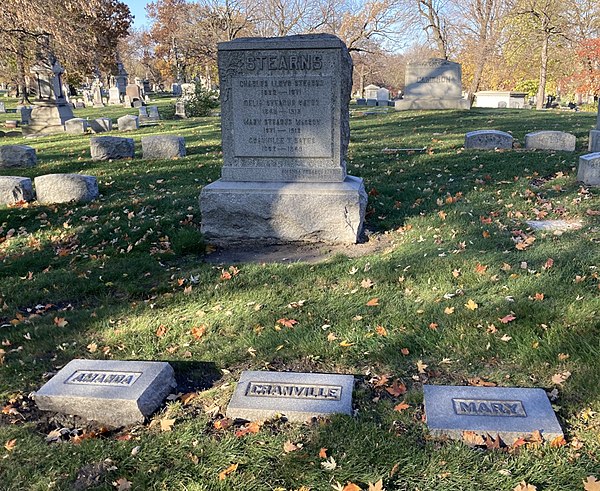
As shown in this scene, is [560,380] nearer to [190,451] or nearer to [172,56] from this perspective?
[190,451]

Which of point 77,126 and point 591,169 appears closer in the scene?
point 591,169

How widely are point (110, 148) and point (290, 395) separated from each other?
10.2m

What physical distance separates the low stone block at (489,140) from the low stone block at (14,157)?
32.3ft

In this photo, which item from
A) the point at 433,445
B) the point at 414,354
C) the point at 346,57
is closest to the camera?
the point at 433,445

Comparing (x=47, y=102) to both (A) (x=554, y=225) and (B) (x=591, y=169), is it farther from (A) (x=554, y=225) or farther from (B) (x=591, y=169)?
(A) (x=554, y=225)

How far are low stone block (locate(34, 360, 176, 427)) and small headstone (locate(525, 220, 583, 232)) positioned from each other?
446 centimetres

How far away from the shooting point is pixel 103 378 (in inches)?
123

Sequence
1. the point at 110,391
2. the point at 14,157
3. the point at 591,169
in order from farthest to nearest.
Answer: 1. the point at 14,157
2. the point at 591,169
3. the point at 110,391

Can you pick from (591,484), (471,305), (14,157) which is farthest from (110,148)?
(591,484)

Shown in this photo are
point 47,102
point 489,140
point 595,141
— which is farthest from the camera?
point 47,102

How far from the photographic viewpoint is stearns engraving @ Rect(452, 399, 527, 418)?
8.73ft

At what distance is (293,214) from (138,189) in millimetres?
3971

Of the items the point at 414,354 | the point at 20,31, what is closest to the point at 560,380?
the point at 414,354

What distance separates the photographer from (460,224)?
5.98 m
